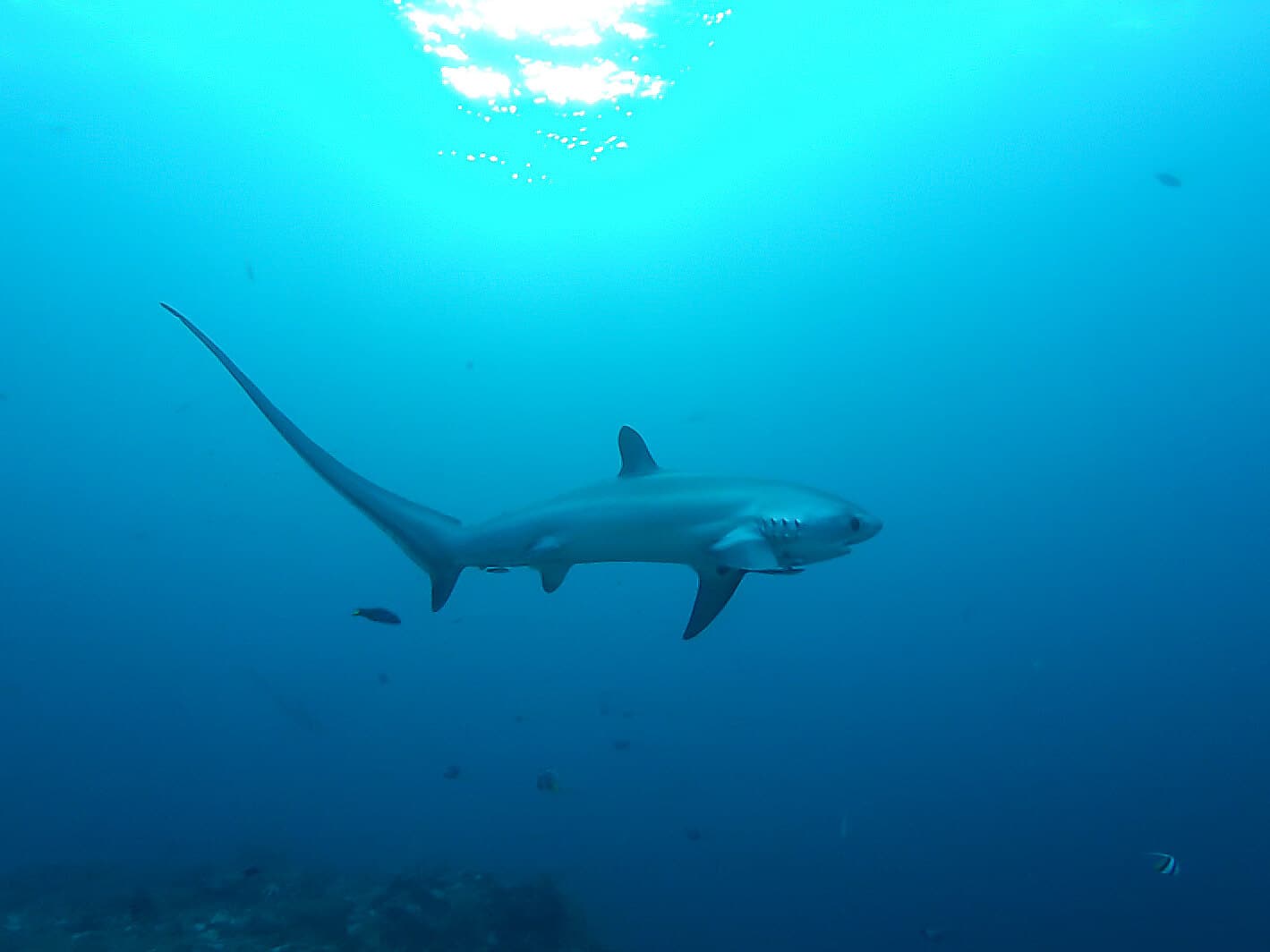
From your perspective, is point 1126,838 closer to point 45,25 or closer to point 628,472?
point 628,472

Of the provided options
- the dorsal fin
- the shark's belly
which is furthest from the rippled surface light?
the shark's belly

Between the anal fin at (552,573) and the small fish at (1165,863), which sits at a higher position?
the anal fin at (552,573)

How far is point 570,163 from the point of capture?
19938 millimetres

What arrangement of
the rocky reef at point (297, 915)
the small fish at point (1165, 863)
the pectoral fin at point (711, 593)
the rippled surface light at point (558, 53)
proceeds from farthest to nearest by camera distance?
the rippled surface light at point (558, 53) → the rocky reef at point (297, 915) → the small fish at point (1165, 863) → the pectoral fin at point (711, 593)

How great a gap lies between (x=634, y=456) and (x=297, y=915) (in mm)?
8152

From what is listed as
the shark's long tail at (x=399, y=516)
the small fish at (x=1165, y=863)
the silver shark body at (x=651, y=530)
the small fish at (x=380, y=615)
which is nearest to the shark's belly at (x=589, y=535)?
the silver shark body at (x=651, y=530)

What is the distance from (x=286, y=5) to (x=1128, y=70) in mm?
17585

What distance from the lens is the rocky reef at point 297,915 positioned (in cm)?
829

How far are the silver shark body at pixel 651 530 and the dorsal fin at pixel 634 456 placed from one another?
3 cm

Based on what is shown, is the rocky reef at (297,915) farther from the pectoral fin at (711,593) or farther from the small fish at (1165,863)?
the small fish at (1165,863)

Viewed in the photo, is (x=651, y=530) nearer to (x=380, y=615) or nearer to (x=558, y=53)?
(x=380, y=615)

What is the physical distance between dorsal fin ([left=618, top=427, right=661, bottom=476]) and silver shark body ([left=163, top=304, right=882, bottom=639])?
0.03m

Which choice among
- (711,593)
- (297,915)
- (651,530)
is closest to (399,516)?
(651,530)

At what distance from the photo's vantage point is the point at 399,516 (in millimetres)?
4066
